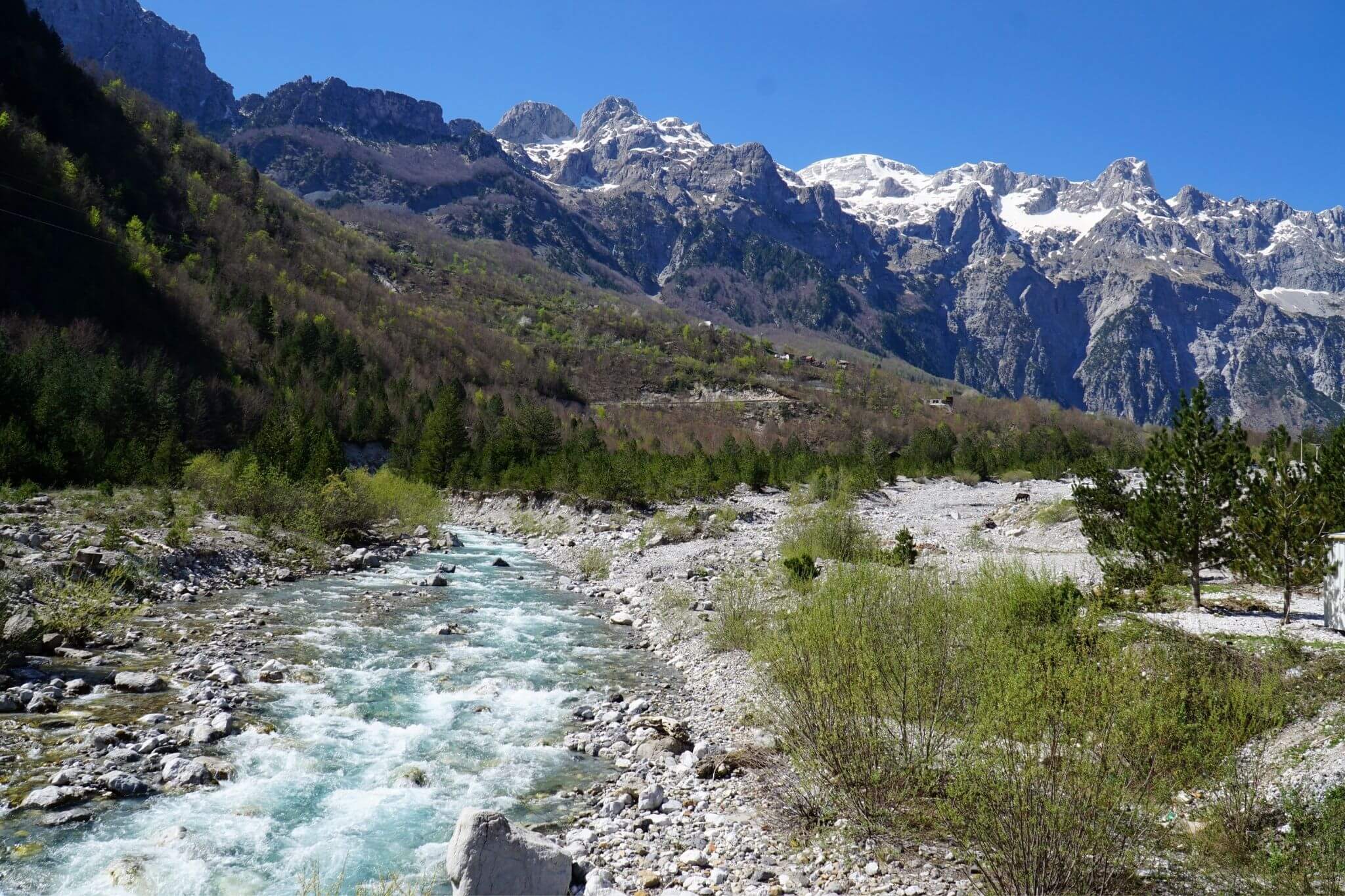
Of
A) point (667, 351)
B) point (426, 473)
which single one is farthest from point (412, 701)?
point (667, 351)

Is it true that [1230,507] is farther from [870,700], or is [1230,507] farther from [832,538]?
[870,700]

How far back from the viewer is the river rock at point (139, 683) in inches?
429

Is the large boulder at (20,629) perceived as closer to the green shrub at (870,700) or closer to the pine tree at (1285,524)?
the green shrub at (870,700)

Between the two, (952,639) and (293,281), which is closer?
(952,639)

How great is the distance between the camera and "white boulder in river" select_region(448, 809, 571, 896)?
5.92m

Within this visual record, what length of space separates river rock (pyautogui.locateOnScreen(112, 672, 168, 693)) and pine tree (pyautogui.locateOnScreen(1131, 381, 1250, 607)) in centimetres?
1862

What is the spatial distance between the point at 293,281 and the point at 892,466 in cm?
8805

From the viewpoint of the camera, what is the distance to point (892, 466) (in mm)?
70000

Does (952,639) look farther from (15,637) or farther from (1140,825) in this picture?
(15,637)

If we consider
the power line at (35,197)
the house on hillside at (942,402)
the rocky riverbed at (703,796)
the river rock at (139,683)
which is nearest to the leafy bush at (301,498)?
the rocky riverbed at (703,796)

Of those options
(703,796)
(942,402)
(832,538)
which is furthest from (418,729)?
(942,402)

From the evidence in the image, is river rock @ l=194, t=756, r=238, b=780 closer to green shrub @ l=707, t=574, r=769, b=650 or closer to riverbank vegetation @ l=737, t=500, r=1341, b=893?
riverbank vegetation @ l=737, t=500, r=1341, b=893

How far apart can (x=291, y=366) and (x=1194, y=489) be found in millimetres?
83226

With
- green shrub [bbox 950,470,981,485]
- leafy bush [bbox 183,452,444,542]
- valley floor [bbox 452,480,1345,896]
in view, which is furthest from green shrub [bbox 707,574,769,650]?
green shrub [bbox 950,470,981,485]
